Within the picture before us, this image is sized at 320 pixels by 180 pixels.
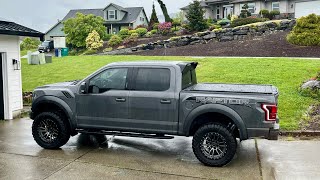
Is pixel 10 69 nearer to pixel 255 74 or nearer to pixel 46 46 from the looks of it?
pixel 255 74

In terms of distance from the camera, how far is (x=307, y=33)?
20938 millimetres

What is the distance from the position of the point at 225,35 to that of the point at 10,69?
19.0 metres

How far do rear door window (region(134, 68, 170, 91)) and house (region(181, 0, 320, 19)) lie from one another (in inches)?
1189

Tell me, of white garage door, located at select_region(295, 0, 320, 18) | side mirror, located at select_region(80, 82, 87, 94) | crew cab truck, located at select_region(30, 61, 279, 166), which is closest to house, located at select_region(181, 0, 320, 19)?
white garage door, located at select_region(295, 0, 320, 18)

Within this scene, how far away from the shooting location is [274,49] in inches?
812

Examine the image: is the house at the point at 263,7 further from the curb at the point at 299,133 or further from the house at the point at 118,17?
the curb at the point at 299,133

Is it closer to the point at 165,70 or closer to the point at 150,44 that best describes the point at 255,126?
the point at 165,70

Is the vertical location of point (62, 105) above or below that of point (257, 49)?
below

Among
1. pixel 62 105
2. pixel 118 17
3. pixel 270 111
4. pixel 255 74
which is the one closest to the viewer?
pixel 270 111

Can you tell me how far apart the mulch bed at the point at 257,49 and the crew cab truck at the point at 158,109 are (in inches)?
524

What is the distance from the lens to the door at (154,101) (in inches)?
266

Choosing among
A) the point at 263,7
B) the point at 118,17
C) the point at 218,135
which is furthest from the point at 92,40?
the point at 218,135

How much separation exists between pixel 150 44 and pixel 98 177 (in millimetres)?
22550

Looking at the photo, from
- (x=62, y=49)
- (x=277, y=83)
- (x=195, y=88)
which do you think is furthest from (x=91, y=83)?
(x=62, y=49)
